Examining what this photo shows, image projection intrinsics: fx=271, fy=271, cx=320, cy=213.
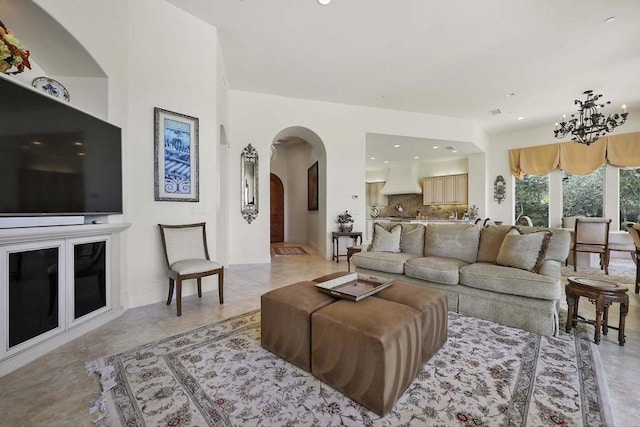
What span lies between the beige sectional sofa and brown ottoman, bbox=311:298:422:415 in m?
1.30

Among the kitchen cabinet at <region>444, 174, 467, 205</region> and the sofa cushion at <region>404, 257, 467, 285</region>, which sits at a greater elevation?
the kitchen cabinet at <region>444, 174, 467, 205</region>

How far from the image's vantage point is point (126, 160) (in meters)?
2.90

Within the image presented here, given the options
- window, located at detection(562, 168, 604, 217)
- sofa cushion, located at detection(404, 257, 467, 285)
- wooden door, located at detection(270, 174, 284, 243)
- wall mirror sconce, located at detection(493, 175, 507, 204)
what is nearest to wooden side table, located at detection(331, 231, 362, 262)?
sofa cushion, located at detection(404, 257, 467, 285)

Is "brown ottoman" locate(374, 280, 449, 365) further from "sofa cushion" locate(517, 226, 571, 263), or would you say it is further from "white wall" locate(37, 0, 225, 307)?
"white wall" locate(37, 0, 225, 307)

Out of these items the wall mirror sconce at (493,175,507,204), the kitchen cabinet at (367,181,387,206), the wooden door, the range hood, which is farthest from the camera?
the kitchen cabinet at (367,181,387,206)

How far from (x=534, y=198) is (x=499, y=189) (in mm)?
861

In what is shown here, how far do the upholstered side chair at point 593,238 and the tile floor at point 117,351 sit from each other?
61.1 inches

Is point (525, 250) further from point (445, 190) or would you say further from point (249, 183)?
point (445, 190)

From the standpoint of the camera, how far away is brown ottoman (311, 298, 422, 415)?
141cm

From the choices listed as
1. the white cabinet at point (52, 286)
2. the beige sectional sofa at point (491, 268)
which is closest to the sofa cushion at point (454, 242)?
the beige sectional sofa at point (491, 268)

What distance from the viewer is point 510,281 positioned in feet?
8.11

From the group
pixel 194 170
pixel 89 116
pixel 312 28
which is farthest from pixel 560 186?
pixel 89 116

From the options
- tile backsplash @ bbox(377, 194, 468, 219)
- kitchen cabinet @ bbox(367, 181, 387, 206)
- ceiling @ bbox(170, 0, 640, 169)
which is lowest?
tile backsplash @ bbox(377, 194, 468, 219)

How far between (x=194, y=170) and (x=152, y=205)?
65 centimetres
